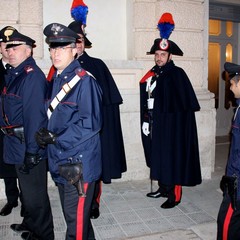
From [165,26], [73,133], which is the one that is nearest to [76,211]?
[73,133]

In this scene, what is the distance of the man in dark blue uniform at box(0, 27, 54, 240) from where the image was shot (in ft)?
10.3

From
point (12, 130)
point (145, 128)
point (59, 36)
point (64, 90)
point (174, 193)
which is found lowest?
point (174, 193)

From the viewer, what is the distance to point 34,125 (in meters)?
3.12

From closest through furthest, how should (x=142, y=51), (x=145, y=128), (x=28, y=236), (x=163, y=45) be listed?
(x=28, y=236) < (x=163, y=45) < (x=145, y=128) < (x=142, y=51)

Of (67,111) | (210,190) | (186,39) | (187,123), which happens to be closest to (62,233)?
(67,111)

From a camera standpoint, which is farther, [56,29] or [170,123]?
[170,123]

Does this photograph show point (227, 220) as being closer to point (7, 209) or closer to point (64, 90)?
point (64, 90)

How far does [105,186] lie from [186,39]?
2.61m

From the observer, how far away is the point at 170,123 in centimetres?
459

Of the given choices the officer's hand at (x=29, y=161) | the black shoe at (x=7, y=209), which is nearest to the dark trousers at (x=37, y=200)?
the officer's hand at (x=29, y=161)

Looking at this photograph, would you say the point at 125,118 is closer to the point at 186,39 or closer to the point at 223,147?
the point at 186,39

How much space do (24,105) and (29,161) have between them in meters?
0.50

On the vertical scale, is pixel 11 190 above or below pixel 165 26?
below

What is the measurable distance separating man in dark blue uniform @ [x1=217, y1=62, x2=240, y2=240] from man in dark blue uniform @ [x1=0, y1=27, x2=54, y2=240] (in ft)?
5.32
